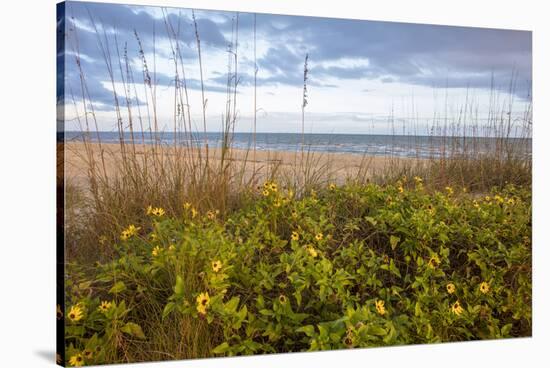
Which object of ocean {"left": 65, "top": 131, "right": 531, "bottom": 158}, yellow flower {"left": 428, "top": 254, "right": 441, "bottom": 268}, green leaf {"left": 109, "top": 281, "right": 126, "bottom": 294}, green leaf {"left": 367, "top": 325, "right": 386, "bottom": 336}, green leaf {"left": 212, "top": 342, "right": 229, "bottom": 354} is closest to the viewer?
green leaf {"left": 109, "top": 281, "right": 126, "bottom": 294}

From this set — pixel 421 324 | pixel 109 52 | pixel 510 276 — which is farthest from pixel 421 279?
pixel 109 52

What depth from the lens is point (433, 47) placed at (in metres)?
4.58

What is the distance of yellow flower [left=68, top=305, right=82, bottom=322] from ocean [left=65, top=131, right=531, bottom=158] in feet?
2.63

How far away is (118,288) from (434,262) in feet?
5.86

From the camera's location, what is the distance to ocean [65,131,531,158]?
4000 millimetres

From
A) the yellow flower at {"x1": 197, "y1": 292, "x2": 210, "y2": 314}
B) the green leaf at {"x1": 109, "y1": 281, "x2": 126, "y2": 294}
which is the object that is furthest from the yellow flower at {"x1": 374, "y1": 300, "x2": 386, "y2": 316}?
the green leaf at {"x1": 109, "y1": 281, "x2": 126, "y2": 294}

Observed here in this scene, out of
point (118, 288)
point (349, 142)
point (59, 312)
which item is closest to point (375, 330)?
point (349, 142)

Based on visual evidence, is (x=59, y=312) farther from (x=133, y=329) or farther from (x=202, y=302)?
(x=202, y=302)

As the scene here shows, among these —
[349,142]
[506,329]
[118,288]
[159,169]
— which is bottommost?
[506,329]

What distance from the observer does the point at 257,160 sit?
4.17 m

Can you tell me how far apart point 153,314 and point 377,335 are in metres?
1.24

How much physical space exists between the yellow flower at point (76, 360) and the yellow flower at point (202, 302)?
1.96ft

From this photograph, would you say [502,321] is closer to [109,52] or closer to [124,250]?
[124,250]

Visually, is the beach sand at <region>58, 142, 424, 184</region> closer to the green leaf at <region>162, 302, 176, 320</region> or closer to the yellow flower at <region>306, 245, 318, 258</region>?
the yellow flower at <region>306, 245, 318, 258</region>
